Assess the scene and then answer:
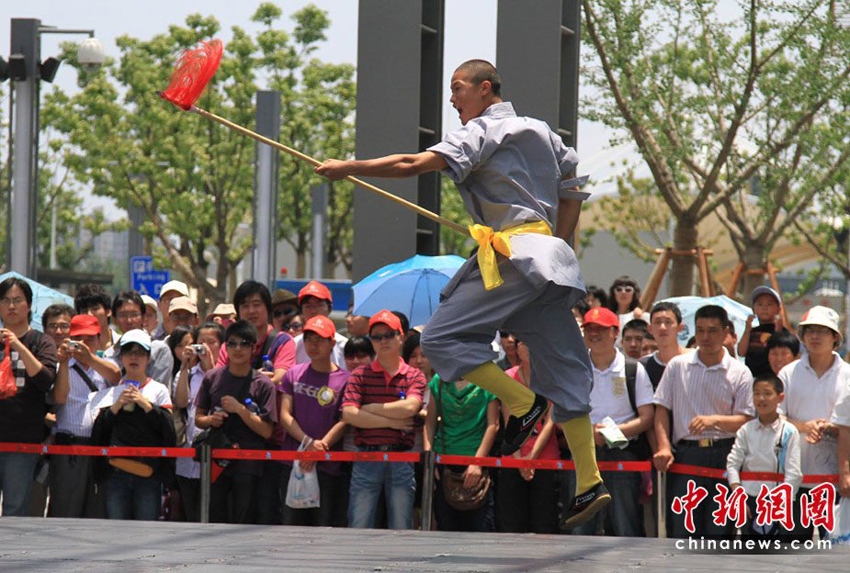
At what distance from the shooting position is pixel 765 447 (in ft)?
29.0

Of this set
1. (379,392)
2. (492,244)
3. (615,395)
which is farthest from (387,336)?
(492,244)

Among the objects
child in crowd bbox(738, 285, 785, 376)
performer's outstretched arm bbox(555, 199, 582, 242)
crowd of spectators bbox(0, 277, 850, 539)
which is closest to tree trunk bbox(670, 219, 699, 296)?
child in crowd bbox(738, 285, 785, 376)

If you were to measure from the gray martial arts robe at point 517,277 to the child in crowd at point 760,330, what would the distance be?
4.23m

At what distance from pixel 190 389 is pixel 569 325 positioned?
432 centimetres

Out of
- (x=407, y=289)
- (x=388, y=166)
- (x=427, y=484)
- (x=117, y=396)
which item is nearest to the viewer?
(x=388, y=166)

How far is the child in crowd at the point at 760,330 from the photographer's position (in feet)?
34.8

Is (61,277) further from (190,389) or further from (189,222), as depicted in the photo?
(190,389)

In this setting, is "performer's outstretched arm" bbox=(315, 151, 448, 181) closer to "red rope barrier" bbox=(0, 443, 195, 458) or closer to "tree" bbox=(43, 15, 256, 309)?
"red rope barrier" bbox=(0, 443, 195, 458)

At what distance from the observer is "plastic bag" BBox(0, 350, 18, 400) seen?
9.46 metres

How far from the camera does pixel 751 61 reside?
22312 mm

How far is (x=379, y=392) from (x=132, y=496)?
1.90 m

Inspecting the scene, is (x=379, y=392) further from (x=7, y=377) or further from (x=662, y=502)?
(x=7, y=377)

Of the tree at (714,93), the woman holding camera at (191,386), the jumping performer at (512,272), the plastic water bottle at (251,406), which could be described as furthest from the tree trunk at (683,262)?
the jumping performer at (512,272)

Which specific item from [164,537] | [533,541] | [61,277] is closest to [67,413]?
[164,537]
